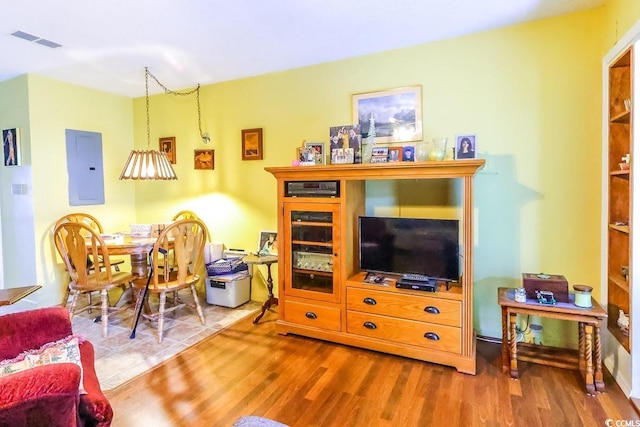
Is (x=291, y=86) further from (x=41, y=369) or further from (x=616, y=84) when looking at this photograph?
(x=41, y=369)

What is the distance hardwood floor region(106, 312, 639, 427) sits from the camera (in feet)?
6.48

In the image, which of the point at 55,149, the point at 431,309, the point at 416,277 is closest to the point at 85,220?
the point at 55,149

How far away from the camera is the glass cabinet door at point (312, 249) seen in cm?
289

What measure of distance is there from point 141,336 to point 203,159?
206 cm

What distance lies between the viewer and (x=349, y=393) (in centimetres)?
222

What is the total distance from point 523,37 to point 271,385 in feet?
10.2

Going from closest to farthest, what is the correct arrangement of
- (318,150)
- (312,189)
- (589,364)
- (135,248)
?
(589,364), (312,189), (135,248), (318,150)

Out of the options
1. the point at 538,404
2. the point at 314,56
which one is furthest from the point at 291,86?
the point at 538,404

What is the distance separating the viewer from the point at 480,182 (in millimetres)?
2877

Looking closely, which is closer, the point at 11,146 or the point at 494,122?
the point at 494,122

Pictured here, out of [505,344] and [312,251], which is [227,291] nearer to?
[312,251]

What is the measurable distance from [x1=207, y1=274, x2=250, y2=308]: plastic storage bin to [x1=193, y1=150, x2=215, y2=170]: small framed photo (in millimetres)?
1327

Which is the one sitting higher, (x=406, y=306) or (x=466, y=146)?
(x=466, y=146)

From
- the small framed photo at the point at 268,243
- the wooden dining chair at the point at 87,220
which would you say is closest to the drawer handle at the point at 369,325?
the small framed photo at the point at 268,243
